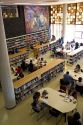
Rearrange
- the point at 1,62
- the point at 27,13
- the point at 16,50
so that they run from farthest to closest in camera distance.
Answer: the point at 27,13 < the point at 16,50 < the point at 1,62

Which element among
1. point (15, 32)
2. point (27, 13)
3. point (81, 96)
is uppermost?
point (27, 13)

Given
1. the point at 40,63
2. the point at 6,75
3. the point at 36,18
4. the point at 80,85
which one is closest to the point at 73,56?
the point at 40,63

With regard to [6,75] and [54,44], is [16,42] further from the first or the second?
[6,75]

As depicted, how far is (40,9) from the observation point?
14891mm

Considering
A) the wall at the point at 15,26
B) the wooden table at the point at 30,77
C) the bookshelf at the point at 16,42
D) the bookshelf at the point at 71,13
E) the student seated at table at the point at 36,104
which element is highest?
the bookshelf at the point at 71,13

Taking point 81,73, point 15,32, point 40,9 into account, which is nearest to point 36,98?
point 81,73

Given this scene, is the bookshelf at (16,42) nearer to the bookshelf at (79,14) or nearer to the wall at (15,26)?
the wall at (15,26)

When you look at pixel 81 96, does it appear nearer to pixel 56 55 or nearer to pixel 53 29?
pixel 56 55

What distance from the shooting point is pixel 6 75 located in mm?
6180

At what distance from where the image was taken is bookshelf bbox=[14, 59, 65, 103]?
23.3 ft

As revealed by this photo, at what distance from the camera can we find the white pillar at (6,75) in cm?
569

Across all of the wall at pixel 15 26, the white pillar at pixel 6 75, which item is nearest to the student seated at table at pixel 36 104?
the white pillar at pixel 6 75

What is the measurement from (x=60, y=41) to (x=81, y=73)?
721 centimetres

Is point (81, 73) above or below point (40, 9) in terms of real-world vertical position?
below
